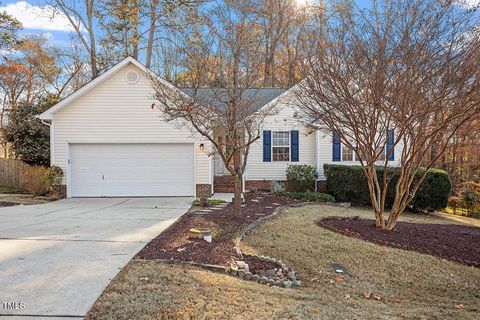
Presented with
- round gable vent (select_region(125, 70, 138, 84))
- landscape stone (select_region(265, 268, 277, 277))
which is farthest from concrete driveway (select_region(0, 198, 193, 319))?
round gable vent (select_region(125, 70, 138, 84))

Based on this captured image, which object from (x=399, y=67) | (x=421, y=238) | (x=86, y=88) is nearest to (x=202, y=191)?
(x=86, y=88)

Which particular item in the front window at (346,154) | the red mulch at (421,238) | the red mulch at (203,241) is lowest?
the red mulch at (421,238)

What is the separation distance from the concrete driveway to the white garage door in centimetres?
258

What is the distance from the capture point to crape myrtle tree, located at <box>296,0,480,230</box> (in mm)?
6484

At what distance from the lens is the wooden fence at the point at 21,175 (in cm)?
1382

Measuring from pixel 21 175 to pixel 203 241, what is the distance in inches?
548

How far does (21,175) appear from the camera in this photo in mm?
16281

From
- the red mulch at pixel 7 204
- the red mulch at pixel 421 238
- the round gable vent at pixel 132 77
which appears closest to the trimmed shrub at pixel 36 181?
the red mulch at pixel 7 204

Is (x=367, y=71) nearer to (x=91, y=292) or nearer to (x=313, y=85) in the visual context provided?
(x=313, y=85)

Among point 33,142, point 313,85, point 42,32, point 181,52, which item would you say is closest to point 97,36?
point 42,32

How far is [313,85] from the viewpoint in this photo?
7777 mm

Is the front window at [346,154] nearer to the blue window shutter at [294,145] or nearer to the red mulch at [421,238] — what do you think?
the blue window shutter at [294,145]

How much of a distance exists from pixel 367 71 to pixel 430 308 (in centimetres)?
463

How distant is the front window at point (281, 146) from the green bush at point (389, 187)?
2.13m
